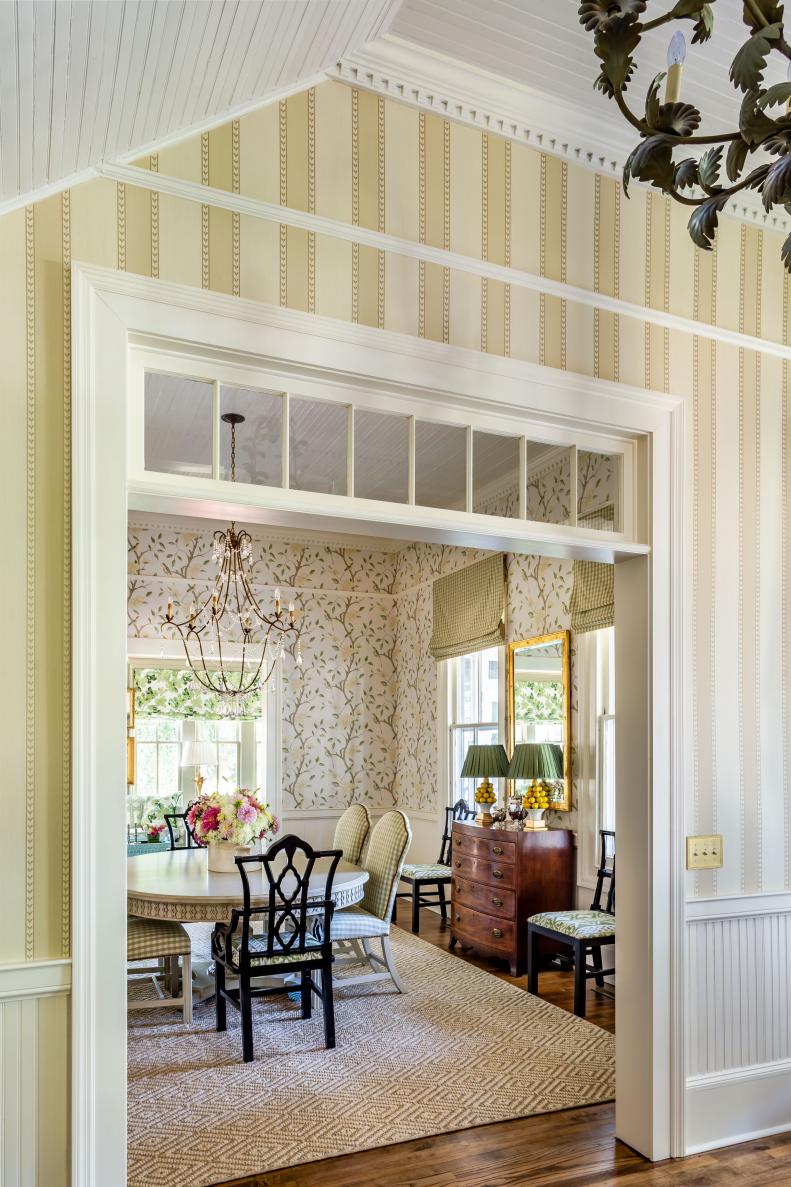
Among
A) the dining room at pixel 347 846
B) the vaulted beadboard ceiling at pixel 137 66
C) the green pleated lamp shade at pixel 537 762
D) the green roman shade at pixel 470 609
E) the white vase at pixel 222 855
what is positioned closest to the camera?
the vaulted beadboard ceiling at pixel 137 66

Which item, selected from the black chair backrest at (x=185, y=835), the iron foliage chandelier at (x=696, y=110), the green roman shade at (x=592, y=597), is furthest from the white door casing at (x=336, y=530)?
the black chair backrest at (x=185, y=835)

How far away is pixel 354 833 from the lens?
19.3ft

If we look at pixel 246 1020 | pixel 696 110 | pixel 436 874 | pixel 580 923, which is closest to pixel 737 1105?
pixel 580 923

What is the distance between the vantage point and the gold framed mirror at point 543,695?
19.4ft

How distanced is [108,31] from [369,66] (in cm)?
112

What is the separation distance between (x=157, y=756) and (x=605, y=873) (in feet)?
14.1

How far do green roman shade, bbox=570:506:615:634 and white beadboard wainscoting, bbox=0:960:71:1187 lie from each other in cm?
367

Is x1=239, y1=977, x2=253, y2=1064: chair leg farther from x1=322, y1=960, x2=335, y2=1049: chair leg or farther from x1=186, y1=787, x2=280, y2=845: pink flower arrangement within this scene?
x1=186, y1=787, x2=280, y2=845: pink flower arrangement

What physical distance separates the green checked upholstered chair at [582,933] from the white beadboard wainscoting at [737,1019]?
1.27 meters

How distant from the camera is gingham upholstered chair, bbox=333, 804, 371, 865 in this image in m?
5.80

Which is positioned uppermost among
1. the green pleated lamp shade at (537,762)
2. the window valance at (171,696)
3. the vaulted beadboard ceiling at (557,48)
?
the vaulted beadboard ceiling at (557,48)

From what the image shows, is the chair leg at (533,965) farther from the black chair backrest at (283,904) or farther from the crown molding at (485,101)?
the crown molding at (485,101)

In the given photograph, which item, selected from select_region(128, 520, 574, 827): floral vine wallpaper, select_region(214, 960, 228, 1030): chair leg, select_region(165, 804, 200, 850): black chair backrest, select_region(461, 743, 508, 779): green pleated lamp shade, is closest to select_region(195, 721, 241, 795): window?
select_region(128, 520, 574, 827): floral vine wallpaper

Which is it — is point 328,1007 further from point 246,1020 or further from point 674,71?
point 674,71
